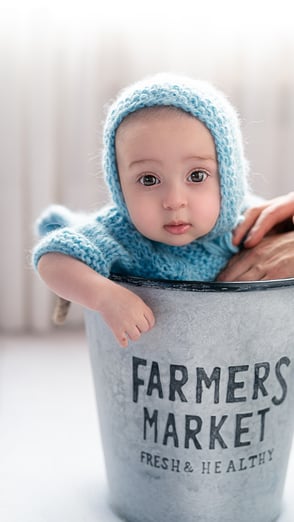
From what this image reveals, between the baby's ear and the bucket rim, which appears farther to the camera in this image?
the baby's ear

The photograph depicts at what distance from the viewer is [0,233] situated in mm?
1431

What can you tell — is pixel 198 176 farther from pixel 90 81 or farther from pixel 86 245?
pixel 90 81

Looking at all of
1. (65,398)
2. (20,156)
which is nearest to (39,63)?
(20,156)

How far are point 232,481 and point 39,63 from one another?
33.0 inches

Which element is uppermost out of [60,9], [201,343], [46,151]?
[60,9]

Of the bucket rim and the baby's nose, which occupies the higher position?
the baby's nose

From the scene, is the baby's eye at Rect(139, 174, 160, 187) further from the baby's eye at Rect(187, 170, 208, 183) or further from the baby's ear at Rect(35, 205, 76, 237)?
the baby's ear at Rect(35, 205, 76, 237)

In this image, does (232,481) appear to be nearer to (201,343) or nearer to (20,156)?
(201,343)

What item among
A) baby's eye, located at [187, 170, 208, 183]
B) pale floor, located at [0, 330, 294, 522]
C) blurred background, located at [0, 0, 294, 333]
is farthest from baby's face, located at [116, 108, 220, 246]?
blurred background, located at [0, 0, 294, 333]

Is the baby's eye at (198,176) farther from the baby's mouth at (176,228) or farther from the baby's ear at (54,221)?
the baby's ear at (54,221)

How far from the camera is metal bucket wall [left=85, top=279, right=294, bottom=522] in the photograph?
75 centimetres

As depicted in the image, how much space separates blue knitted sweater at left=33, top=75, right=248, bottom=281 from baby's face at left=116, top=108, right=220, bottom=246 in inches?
0.4

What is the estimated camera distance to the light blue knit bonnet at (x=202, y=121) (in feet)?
2.56

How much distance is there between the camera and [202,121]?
0.78m
